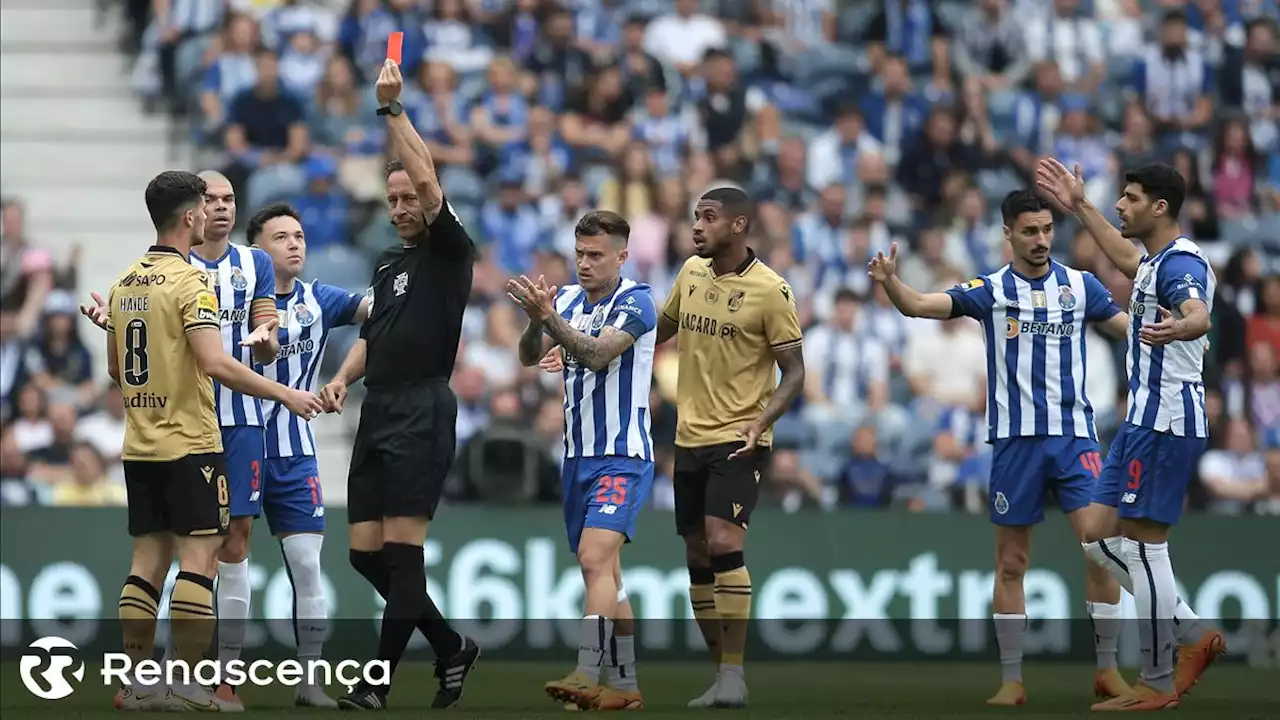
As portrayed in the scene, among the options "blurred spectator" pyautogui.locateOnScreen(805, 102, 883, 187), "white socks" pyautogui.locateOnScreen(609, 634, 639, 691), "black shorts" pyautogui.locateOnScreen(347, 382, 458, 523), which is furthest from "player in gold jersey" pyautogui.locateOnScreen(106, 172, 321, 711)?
"blurred spectator" pyautogui.locateOnScreen(805, 102, 883, 187)

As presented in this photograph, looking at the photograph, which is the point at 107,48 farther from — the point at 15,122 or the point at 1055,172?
the point at 1055,172

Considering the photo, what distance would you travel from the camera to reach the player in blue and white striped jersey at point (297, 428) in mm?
11734

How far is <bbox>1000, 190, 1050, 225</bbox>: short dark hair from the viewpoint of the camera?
11820mm

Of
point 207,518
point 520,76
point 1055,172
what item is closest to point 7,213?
point 520,76

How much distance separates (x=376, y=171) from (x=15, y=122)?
388cm

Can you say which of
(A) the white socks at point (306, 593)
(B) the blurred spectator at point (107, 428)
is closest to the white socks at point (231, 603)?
(A) the white socks at point (306, 593)

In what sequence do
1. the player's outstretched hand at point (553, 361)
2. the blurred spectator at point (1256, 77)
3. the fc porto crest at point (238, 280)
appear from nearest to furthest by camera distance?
the fc porto crest at point (238, 280), the player's outstretched hand at point (553, 361), the blurred spectator at point (1256, 77)

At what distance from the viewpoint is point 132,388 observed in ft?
34.1

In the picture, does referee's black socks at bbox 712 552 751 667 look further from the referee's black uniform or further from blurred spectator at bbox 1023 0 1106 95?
blurred spectator at bbox 1023 0 1106 95

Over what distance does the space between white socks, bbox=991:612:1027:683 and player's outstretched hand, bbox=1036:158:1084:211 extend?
89.9 inches

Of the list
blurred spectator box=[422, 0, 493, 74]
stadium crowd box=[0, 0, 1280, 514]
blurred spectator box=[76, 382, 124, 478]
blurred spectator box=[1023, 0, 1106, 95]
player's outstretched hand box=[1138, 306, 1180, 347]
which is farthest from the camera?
blurred spectator box=[1023, 0, 1106, 95]

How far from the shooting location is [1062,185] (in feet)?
37.6

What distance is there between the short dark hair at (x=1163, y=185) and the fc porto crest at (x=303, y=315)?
4.60m

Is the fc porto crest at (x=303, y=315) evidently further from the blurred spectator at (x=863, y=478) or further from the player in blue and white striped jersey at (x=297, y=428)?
the blurred spectator at (x=863, y=478)
